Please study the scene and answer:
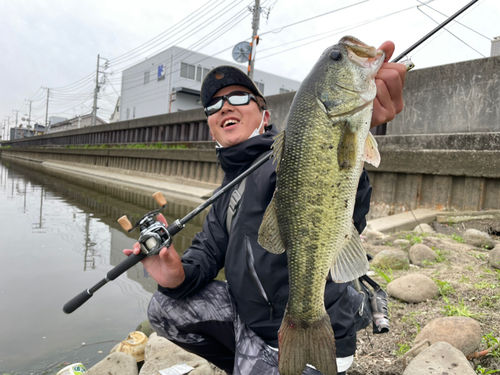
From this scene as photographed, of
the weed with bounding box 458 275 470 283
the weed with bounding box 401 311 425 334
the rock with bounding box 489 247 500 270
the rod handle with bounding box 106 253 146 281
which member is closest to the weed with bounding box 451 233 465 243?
the rock with bounding box 489 247 500 270

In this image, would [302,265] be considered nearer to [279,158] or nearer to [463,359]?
[279,158]

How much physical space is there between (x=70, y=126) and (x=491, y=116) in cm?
8738

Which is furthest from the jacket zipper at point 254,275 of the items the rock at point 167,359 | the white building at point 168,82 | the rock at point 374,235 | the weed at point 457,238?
the white building at point 168,82

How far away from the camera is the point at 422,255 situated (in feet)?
15.3

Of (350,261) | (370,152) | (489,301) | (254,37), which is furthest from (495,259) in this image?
(254,37)

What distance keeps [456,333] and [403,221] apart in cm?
458

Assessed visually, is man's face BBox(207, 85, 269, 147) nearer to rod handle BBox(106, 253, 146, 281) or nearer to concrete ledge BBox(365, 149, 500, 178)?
rod handle BBox(106, 253, 146, 281)

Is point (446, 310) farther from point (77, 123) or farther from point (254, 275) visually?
point (77, 123)

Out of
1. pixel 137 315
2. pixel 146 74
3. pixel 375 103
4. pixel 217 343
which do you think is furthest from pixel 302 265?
pixel 146 74

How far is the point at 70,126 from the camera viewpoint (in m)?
80.1

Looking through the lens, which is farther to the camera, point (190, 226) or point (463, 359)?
point (190, 226)

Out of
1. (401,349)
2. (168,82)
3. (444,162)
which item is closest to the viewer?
(401,349)

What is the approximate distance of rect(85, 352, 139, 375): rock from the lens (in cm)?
277

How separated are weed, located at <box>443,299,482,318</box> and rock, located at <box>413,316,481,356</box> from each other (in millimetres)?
358
